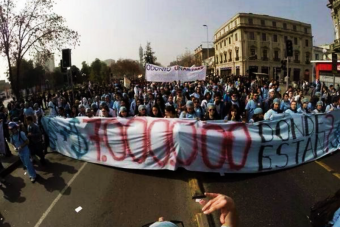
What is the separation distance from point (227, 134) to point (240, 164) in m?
0.76

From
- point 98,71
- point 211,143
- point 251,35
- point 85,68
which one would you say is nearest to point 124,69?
point 98,71

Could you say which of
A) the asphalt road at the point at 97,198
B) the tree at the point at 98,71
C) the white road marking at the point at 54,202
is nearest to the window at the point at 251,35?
the tree at the point at 98,71

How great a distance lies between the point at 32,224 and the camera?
523 cm

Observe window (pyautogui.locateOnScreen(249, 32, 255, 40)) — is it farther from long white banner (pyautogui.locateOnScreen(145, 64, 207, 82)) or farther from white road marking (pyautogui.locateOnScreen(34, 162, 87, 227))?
white road marking (pyautogui.locateOnScreen(34, 162, 87, 227))

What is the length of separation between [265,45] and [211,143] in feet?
213

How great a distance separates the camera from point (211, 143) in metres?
6.87

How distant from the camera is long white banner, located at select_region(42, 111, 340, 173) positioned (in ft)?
22.5

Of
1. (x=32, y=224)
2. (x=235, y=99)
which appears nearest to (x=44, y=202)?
(x=32, y=224)

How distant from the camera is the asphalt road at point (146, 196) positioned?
5039 millimetres

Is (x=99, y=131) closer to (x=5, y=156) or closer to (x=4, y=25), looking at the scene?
(x=5, y=156)

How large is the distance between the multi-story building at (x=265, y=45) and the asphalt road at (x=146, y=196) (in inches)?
2297

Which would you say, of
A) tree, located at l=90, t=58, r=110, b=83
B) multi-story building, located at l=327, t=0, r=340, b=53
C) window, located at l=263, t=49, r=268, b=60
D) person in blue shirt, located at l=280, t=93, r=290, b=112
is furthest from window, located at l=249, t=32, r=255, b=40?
person in blue shirt, located at l=280, t=93, r=290, b=112

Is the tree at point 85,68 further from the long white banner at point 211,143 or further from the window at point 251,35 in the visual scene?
the long white banner at point 211,143

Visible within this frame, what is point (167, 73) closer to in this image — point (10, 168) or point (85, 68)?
point (10, 168)
